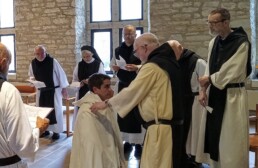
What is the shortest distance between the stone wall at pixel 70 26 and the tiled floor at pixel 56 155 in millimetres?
2633

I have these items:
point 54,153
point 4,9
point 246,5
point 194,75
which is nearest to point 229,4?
point 246,5

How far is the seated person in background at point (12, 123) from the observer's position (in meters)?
1.65

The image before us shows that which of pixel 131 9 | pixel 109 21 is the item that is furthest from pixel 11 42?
pixel 131 9

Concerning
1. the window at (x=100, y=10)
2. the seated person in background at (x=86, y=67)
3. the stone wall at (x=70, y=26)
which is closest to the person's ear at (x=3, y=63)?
the seated person in background at (x=86, y=67)

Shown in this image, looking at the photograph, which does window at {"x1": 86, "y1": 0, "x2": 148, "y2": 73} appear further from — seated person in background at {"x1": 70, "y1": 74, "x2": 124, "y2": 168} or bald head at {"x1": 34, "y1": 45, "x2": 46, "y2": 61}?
seated person in background at {"x1": 70, "y1": 74, "x2": 124, "y2": 168}

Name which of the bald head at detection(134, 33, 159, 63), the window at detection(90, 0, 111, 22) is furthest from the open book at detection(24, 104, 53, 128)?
the window at detection(90, 0, 111, 22)

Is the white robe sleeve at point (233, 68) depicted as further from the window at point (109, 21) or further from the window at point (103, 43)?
the window at point (103, 43)

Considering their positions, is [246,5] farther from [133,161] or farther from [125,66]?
[133,161]

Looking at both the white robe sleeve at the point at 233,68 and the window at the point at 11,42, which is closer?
the white robe sleeve at the point at 233,68

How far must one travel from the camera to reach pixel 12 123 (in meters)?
1.65

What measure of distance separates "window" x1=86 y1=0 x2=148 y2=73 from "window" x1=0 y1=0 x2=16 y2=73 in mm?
2112

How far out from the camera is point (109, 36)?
25.0 feet

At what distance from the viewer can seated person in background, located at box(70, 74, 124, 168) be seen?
2.32 meters

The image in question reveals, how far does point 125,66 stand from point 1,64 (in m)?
2.27
